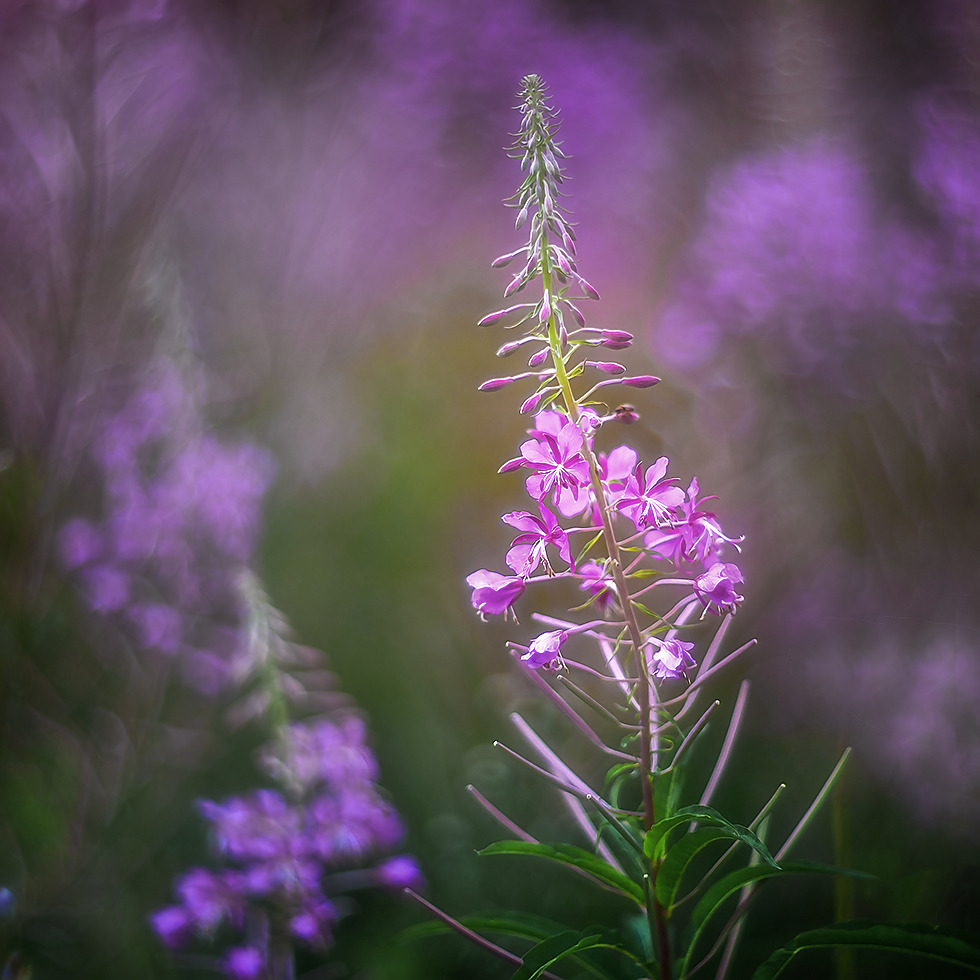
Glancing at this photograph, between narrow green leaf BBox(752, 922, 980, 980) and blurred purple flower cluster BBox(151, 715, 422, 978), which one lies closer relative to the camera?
narrow green leaf BBox(752, 922, 980, 980)

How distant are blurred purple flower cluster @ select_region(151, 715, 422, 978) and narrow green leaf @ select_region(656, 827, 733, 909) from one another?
112 cm

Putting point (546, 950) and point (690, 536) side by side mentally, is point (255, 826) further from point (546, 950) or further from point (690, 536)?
point (690, 536)

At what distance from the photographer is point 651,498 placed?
95 centimetres

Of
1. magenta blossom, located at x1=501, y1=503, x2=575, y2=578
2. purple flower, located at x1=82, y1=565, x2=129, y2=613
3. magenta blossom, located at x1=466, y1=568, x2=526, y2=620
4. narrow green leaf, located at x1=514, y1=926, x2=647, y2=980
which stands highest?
magenta blossom, located at x1=501, y1=503, x2=575, y2=578

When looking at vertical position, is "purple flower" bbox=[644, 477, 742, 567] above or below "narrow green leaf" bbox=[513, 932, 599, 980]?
above

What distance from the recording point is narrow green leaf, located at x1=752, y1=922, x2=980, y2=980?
0.89 m

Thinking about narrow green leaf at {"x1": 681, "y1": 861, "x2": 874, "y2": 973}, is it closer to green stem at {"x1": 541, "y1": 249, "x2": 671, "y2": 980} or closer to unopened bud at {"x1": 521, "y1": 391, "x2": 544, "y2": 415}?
green stem at {"x1": 541, "y1": 249, "x2": 671, "y2": 980}

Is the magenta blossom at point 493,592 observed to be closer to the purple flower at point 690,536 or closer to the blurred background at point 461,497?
the purple flower at point 690,536

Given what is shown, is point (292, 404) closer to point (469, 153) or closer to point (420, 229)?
point (420, 229)

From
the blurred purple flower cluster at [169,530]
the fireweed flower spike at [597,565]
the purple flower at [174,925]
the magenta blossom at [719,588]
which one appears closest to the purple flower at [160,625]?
the blurred purple flower cluster at [169,530]

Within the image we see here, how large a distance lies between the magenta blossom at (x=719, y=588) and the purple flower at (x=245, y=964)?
1578mm

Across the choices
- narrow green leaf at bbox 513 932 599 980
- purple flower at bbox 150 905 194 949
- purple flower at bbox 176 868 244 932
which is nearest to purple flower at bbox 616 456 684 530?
narrow green leaf at bbox 513 932 599 980

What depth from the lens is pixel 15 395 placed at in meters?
2.91

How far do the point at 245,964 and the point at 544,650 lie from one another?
141cm
